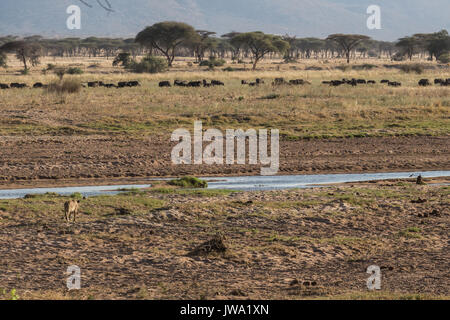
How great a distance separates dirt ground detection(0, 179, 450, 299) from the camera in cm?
891

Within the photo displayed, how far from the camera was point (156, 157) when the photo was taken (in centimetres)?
2072

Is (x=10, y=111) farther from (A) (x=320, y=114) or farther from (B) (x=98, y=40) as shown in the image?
(B) (x=98, y=40)

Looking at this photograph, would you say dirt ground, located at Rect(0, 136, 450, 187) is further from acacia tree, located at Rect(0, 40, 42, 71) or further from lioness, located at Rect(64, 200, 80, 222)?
acacia tree, located at Rect(0, 40, 42, 71)

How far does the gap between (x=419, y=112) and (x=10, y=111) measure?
54.1 ft

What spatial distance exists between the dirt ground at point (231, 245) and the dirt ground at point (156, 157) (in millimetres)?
3684

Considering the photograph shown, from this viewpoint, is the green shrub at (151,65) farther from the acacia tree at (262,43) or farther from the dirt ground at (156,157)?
the dirt ground at (156,157)

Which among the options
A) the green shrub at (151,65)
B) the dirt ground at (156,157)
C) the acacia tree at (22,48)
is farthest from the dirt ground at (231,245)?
the acacia tree at (22,48)

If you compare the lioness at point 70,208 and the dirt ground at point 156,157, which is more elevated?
the lioness at point 70,208

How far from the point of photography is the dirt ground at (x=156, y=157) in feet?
62.1

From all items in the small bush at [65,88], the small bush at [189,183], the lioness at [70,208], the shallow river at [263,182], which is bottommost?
the shallow river at [263,182]

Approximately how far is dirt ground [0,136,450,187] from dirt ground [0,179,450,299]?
145 inches

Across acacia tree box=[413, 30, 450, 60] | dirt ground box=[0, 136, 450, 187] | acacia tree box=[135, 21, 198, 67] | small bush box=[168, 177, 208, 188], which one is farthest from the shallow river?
acacia tree box=[413, 30, 450, 60]

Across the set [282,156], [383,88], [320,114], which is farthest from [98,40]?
[282,156]
